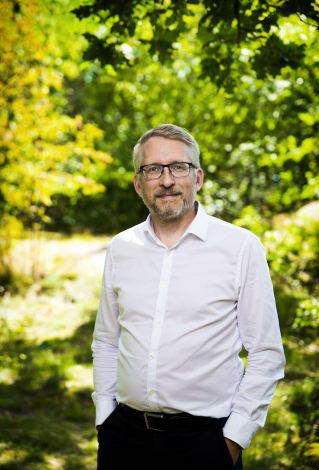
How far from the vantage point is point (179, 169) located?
218 cm

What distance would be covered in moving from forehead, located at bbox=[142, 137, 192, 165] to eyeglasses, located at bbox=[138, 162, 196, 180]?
2 centimetres

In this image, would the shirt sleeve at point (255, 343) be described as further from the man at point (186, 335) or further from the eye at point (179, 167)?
the eye at point (179, 167)

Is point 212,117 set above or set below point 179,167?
above

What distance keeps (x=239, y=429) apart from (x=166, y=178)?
3.77ft

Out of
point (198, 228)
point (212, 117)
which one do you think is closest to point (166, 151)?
point (198, 228)

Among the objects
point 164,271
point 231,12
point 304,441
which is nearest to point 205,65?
point 231,12

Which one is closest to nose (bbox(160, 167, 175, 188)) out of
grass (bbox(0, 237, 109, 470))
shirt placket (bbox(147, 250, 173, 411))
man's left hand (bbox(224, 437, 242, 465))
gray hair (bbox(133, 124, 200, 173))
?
gray hair (bbox(133, 124, 200, 173))

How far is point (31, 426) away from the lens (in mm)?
3947

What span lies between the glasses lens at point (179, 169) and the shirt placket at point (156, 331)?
1.34ft

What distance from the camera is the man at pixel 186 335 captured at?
1.91m

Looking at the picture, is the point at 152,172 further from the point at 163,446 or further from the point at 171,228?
the point at 163,446

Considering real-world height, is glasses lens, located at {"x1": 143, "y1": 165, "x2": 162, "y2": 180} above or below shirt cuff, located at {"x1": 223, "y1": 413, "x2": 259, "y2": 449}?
above

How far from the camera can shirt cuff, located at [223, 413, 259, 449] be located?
1861 mm

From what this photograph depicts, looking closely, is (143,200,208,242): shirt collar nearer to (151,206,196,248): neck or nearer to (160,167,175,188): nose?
(151,206,196,248): neck
